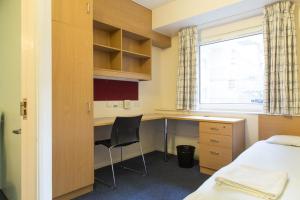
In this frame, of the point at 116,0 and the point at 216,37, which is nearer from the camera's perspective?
the point at 116,0

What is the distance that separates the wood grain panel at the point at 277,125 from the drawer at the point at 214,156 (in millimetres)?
597

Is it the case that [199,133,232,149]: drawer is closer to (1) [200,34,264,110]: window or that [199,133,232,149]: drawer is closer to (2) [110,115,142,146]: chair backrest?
(1) [200,34,264,110]: window

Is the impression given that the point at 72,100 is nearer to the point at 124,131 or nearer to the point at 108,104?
the point at 124,131

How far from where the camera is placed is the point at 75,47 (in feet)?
6.93

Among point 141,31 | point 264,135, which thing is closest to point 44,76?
point 141,31

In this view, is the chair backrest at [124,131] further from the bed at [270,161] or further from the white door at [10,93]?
the bed at [270,161]

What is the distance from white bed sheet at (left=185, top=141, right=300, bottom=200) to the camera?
3.12ft

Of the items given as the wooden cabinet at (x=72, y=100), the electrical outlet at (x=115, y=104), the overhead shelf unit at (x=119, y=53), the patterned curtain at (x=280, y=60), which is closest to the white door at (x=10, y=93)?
the wooden cabinet at (x=72, y=100)

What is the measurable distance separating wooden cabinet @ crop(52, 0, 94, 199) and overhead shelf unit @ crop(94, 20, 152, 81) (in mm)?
431

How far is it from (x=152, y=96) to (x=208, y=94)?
1041 millimetres

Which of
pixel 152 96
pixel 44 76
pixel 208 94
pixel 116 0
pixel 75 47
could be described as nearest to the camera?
pixel 44 76

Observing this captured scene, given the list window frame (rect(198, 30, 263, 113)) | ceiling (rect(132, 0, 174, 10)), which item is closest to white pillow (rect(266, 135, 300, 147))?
window frame (rect(198, 30, 263, 113))

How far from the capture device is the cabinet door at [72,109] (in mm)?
1970

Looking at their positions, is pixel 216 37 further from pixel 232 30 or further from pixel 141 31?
pixel 141 31
